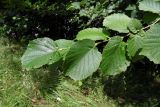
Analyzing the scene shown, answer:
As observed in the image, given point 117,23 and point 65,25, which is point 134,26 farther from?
point 65,25

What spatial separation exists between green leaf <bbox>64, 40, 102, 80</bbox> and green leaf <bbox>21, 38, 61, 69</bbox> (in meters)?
0.04

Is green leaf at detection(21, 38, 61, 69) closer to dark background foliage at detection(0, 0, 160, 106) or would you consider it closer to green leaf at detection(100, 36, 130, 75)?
green leaf at detection(100, 36, 130, 75)

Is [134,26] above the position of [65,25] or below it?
above

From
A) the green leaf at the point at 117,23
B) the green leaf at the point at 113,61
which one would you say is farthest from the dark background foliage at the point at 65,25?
the green leaf at the point at 113,61

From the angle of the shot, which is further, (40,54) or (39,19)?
(39,19)

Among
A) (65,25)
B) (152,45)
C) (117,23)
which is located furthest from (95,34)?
(65,25)

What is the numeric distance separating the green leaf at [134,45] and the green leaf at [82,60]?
73 mm

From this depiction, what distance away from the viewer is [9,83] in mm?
4223

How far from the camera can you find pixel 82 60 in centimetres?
77

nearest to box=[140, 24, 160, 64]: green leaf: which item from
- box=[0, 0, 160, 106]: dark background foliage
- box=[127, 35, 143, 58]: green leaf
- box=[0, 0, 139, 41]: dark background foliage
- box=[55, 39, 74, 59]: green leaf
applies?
box=[127, 35, 143, 58]: green leaf

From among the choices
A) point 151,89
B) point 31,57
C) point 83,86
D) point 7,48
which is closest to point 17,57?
point 7,48

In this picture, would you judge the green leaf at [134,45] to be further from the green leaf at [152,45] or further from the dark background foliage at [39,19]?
the dark background foliage at [39,19]

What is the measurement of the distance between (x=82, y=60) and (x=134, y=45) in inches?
5.2

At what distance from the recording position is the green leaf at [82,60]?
0.76 meters
